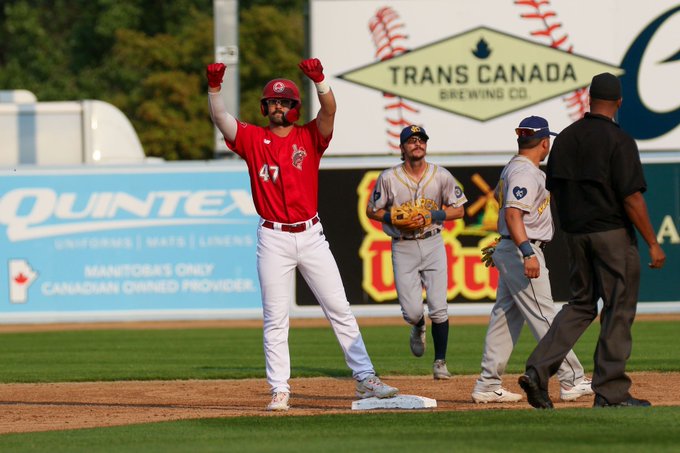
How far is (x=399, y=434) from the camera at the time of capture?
7.68 metres

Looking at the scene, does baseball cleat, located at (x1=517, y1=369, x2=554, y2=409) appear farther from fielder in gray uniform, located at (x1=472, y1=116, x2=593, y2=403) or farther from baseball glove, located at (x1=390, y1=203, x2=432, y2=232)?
baseball glove, located at (x1=390, y1=203, x2=432, y2=232)

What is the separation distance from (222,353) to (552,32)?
9.71 m

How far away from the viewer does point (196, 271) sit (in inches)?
774

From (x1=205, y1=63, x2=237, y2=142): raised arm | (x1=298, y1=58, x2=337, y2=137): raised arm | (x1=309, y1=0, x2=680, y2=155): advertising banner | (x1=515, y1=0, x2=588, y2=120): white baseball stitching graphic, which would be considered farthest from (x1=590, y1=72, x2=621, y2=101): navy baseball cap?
(x1=515, y1=0, x2=588, y2=120): white baseball stitching graphic

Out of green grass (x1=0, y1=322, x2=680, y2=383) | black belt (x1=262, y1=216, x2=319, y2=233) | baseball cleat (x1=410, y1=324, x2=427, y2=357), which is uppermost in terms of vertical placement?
black belt (x1=262, y1=216, x2=319, y2=233)

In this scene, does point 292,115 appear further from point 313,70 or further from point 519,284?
point 519,284

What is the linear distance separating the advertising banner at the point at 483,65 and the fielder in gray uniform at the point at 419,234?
1018 centimetres

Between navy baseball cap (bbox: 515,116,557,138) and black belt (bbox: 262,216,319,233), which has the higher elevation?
navy baseball cap (bbox: 515,116,557,138)

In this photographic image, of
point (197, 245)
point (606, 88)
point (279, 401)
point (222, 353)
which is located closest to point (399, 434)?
point (279, 401)

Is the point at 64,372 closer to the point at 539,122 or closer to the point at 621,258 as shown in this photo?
the point at 539,122

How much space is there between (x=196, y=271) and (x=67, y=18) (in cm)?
3721

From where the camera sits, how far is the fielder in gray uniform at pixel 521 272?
30.3 feet

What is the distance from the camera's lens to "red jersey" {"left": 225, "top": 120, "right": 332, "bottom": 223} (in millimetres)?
9211

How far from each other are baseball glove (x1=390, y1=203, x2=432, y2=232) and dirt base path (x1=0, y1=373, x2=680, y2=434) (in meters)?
1.30
